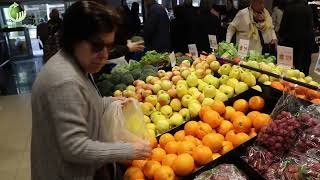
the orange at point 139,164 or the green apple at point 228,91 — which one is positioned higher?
the green apple at point 228,91

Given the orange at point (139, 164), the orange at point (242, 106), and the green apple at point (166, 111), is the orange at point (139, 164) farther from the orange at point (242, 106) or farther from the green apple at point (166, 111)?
the orange at point (242, 106)

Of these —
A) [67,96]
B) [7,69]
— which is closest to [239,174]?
[67,96]

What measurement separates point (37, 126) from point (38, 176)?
23cm

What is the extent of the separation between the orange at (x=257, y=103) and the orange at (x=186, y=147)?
445 millimetres

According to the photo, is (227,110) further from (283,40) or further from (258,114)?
(283,40)

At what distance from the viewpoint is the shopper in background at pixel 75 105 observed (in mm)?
1135

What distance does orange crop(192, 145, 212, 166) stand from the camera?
5.00 feet

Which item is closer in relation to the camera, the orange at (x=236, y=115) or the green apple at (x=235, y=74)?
the orange at (x=236, y=115)

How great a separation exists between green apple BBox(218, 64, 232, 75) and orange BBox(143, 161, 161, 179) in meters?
0.99

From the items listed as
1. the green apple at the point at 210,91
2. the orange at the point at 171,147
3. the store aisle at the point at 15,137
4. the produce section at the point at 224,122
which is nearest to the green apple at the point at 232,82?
the produce section at the point at 224,122

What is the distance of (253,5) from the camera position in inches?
170

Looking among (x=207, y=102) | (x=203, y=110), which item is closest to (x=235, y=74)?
(x=207, y=102)

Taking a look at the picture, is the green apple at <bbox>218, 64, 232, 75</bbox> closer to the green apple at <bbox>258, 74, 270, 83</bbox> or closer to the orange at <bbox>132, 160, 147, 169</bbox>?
the green apple at <bbox>258, 74, 270, 83</bbox>

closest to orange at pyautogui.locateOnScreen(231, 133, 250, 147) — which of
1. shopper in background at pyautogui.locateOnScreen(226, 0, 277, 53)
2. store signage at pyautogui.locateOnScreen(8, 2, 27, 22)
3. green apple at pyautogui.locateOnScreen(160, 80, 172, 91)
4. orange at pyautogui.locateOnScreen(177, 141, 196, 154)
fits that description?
orange at pyautogui.locateOnScreen(177, 141, 196, 154)
